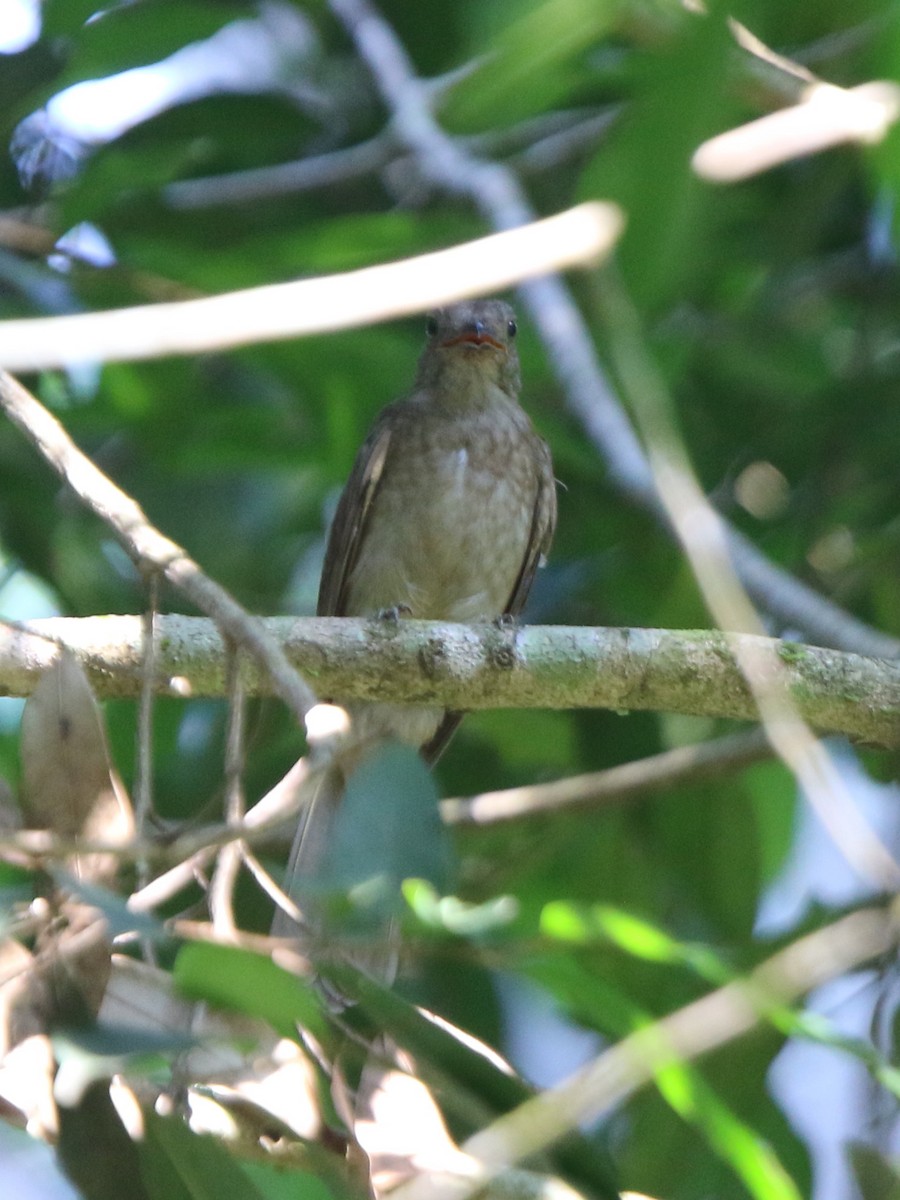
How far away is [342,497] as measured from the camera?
17.4ft

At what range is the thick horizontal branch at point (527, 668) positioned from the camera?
3465 mm

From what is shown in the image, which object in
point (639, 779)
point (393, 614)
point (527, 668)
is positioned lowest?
point (639, 779)

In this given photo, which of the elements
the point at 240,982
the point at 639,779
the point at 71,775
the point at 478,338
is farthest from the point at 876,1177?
the point at 478,338

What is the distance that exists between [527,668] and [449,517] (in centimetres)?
179

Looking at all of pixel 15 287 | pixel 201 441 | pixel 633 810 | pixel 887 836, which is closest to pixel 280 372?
pixel 201 441

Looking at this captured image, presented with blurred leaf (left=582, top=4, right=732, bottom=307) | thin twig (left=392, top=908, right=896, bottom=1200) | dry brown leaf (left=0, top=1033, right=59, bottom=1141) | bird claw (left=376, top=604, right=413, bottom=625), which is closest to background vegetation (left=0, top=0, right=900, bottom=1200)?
bird claw (left=376, top=604, right=413, bottom=625)

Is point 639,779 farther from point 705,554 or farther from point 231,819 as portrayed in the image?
point 231,819

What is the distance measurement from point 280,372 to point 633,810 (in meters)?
Result: 1.57

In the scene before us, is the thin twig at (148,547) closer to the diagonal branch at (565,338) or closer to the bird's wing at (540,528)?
the diagonal branch at (565,338)

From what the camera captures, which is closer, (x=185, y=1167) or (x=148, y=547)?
(x=185, y=1167)

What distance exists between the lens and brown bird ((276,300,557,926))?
17.5 ft

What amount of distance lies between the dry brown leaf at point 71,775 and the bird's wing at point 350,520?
9.46 feet

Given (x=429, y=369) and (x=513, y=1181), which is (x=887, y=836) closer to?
(x=429, y=369)

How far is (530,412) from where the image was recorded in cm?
546
